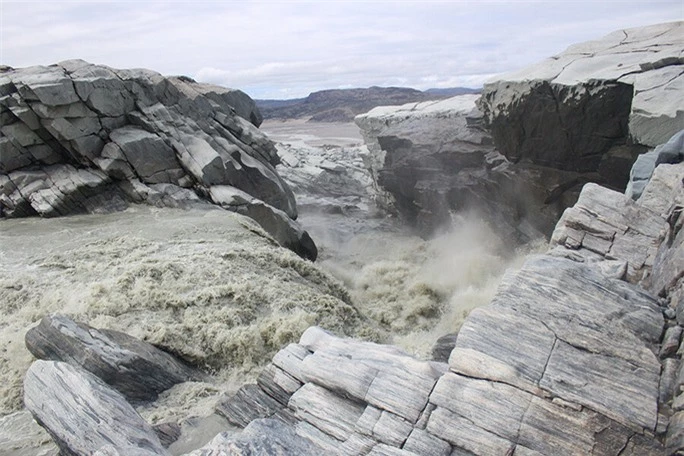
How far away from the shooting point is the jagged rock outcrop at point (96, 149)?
13781 mm

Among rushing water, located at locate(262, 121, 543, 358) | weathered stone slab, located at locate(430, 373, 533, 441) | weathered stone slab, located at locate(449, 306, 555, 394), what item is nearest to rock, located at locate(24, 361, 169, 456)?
weathered stone slab, located at locate(430, 373, 533, 441)

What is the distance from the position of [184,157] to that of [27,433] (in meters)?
9.70

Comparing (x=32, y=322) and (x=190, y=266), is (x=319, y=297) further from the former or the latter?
(x=32, y=322)

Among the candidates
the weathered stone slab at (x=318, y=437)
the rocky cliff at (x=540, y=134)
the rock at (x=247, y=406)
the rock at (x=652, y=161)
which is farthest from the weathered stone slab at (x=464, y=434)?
the rocky cliff at (x=540, y=134)

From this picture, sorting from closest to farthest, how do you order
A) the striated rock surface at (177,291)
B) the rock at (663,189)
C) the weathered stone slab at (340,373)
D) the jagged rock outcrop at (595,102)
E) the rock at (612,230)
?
1. the weathered stone slab at (340,373)
2. the rock at (612,230)
3. the rock at (663,189)
4. the striated rock surface at (177,291)
5. the jagged rock outcrop at (595,102)

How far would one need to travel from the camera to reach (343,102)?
66.1m

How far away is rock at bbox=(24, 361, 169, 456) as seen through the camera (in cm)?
459

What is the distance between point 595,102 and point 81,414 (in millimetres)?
10640

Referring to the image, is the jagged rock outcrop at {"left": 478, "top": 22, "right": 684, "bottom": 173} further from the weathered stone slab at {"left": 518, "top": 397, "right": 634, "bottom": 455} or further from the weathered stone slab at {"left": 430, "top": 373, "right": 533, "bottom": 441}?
the weathered stone slab at {"left": 430, "top": 373, "right": 533, "bottom": 441}

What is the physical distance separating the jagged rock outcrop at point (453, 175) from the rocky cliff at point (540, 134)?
36 mm

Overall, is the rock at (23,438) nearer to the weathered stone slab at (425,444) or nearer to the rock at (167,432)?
the rock at (167,432)

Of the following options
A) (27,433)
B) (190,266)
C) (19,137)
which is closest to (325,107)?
(19,137)

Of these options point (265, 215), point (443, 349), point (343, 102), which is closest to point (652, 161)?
point (443, 349)

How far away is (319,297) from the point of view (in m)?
10.0
